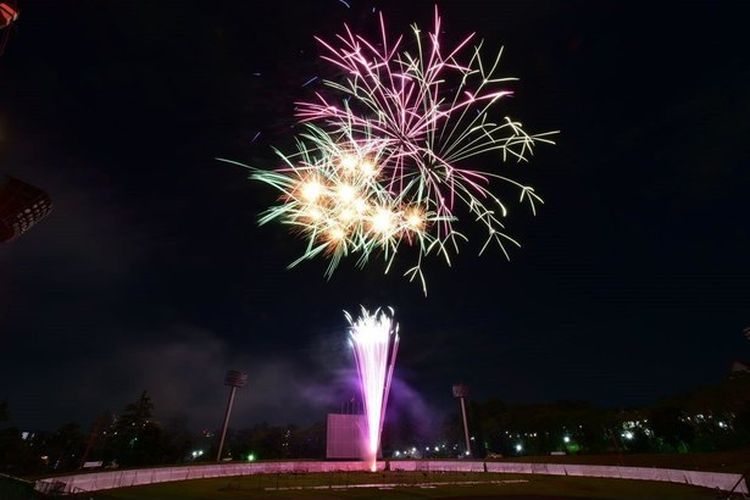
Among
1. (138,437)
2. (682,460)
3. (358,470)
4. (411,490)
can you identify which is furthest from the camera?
(138,437)

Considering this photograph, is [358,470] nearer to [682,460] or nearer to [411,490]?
[411,490]

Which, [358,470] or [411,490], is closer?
[411,490]

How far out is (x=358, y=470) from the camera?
66.6 metres

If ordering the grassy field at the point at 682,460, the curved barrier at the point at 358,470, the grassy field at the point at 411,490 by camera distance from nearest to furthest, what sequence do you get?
the curved barrier at the point at 358,470, the grassy field at the point at 411,490, the grassy field at the point at 682,460

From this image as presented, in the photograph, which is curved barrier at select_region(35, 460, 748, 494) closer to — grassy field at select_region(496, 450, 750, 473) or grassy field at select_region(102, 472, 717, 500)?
grassy field at select_region(102, 472, 717, 500)

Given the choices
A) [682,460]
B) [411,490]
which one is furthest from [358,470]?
[682,460]

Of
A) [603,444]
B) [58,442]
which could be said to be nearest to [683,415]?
[603,444]

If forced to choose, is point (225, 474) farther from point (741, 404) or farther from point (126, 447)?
point (741, 404)

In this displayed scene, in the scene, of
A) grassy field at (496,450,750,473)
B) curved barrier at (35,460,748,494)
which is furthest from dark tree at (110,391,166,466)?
grassy field at (496,450,750,473)

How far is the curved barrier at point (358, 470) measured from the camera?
115 ft

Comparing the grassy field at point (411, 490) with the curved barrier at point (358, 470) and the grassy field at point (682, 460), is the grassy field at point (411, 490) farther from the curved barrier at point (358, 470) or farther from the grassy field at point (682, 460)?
the grassy field at point (682, 460)

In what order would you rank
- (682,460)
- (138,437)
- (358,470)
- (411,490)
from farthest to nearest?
1. (138,437)
2. (358,470)
3. (682,460)
4. (411,490)

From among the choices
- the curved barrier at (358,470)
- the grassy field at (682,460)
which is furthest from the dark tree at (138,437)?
the grassy field at (682,460)

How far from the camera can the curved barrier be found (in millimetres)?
35156
